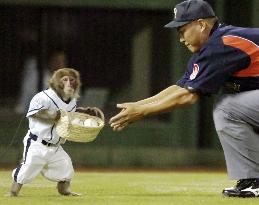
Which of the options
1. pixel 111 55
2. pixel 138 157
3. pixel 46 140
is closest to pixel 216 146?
pixel 138 157

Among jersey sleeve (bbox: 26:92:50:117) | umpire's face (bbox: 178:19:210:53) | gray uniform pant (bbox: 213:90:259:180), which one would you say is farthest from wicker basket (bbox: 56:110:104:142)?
→ umpire's face (bbox: 178:19:210:53)

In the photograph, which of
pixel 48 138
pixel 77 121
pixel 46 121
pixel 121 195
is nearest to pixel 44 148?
pixel 48 138

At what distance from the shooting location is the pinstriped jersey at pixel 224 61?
5984 millimetres

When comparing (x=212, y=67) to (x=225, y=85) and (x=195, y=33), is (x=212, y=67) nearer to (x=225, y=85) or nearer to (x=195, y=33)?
(x=195, y=33)

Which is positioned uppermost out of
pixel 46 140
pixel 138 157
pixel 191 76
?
pixel 191 76

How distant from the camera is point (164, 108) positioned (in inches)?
224

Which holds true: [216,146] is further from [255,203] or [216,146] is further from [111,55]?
[255,203]

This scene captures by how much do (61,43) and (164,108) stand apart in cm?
854

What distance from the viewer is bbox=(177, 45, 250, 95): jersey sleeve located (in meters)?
5.96

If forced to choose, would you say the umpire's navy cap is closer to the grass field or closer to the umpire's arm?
the umpire's arm

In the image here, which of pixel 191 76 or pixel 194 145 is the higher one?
pixel 191 76

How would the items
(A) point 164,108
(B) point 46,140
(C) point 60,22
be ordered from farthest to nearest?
(C) point 60,22 → (B) point 46,140 → (A) point 164,108

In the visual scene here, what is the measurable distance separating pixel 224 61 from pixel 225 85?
407mm

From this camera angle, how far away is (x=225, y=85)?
21.1 feet
